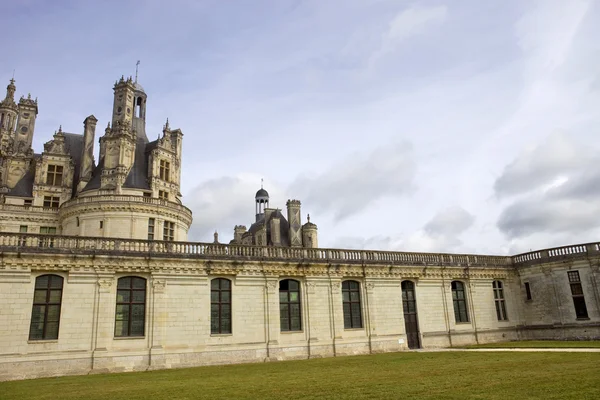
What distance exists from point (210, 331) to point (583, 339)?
2384 centimetres

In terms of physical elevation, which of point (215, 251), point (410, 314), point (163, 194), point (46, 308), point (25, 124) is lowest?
point (410, 314)

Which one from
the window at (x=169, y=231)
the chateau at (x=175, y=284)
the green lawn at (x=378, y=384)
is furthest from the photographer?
the window at (x=169, y=231)

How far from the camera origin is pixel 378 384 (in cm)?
1250

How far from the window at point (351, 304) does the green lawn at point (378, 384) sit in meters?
10.1

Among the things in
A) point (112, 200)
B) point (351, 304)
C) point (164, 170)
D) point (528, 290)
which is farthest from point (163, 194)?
point (528, 290)

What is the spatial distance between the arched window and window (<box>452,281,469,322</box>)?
11871 mm

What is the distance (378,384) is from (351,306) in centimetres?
1549

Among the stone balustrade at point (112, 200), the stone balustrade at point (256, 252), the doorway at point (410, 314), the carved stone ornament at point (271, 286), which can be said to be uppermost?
the stone balustrade at point (112, 200)

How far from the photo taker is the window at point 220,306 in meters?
23.9

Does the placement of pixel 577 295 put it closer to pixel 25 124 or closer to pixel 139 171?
pixel 139 171

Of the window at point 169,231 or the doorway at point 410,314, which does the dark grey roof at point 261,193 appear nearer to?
the window at point 169,231

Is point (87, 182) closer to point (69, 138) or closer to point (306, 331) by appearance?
point (69, 138)

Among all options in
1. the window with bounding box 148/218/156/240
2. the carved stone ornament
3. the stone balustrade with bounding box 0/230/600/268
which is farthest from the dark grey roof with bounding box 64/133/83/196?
the carved stone ornament

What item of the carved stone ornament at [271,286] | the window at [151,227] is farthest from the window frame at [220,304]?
the window at [151,227]
